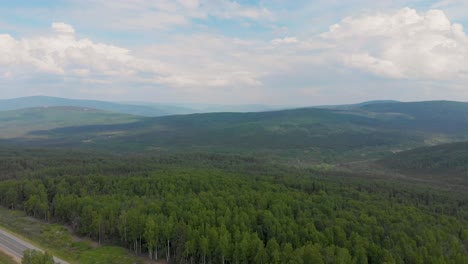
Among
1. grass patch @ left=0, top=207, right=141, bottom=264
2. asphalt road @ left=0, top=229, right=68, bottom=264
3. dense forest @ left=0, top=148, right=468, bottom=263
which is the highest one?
dense forest @ left=0, top=148, right=468, bottom=263

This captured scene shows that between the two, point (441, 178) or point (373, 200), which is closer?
point (373, 200)

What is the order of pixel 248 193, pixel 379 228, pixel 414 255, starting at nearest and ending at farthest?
1. pixel 414 255
2. pixel 379 228
3. pixel 248 193

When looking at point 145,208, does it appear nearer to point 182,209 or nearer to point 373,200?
point 182,209

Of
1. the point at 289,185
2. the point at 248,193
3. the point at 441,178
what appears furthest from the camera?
the point at 441,178

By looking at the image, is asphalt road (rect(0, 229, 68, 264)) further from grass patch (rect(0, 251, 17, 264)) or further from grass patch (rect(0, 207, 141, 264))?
grass patch (rect(0, 207, 141, 264))

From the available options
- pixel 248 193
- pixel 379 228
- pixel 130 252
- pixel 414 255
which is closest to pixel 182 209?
pixel 130 252

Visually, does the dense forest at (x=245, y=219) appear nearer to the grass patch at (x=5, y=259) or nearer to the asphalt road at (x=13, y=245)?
the asphalt road at (x=13, y=245)

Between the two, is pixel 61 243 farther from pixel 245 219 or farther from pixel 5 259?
pixel 245 219

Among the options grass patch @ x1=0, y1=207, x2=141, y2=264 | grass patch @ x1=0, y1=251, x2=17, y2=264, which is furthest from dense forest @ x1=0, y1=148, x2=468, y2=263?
grass patch @ x1=0, y1=251, x2=17, y2=264
